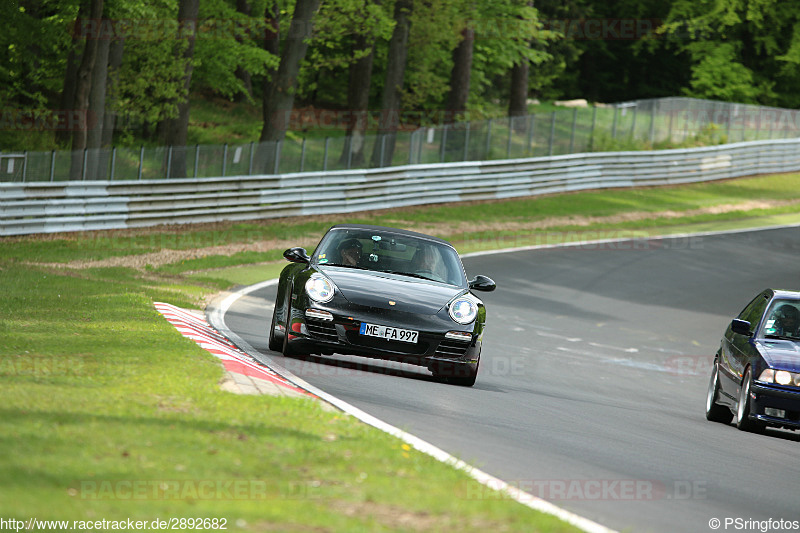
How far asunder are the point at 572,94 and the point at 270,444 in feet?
221

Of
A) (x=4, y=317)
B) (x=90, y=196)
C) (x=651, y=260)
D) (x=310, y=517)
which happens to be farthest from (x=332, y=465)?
(x=651, y=260)

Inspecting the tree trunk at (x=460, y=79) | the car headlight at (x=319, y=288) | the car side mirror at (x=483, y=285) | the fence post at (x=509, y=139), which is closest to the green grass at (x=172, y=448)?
the car headlight at (x=319, y=288)

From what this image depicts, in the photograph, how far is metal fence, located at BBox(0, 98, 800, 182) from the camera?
2625 centimetres

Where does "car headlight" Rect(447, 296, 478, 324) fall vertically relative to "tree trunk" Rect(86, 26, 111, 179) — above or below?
below

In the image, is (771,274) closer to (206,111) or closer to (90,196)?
(90,196)

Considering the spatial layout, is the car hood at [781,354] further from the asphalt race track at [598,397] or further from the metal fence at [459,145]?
the metal fence at [459,145]

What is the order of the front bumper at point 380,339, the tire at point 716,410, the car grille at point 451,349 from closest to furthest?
the front bumper at point 380,339, the car grille at point 451,349, the tire at point 716,410

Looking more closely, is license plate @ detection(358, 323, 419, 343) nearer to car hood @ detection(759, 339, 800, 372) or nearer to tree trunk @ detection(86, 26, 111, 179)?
car hood @ detection(759, 339, 800, 372)

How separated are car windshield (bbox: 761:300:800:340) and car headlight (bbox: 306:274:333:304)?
174 inches

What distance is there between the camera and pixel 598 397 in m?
12.8

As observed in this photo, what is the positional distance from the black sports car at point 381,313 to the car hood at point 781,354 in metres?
2.79

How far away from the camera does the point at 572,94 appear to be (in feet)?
237

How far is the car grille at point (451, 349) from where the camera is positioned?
11.3 metres

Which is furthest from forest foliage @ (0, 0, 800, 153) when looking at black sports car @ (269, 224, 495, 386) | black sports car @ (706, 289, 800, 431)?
black sports car @ (706, 289, 800, 431)
